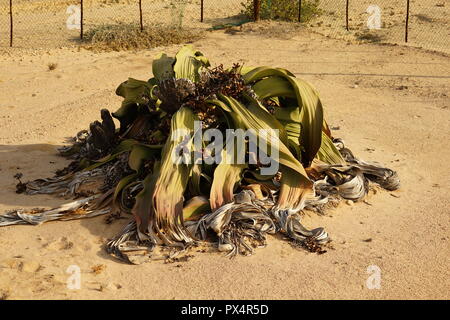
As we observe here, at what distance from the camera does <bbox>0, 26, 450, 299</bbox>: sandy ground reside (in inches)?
181

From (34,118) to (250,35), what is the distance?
4.74 metres

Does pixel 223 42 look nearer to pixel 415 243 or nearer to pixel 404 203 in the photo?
pixel 404 203

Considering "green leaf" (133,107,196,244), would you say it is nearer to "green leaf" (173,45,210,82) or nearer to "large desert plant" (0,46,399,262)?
"large desert plant" (0,46,399,262)

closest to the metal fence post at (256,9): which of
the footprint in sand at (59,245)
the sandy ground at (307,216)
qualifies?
the sandy ground at (307,216)

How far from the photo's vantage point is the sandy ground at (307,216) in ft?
15.0

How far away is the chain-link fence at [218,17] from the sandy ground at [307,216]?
923mm

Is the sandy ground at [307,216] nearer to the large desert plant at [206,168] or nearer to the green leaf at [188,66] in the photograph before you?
the large desert plant at [206,168]

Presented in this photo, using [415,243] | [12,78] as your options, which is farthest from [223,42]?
[415,243]

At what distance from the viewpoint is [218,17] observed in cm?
1330

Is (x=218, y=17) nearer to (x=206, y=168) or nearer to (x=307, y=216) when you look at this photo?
(x=206, y=168)

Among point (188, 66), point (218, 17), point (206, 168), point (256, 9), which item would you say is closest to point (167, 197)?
point (206, 168)

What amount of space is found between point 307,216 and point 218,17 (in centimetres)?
840

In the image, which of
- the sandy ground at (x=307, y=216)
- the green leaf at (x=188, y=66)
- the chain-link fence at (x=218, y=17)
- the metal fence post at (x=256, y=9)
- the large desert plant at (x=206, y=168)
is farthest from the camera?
the metal fence post at (x=256, y=9)
